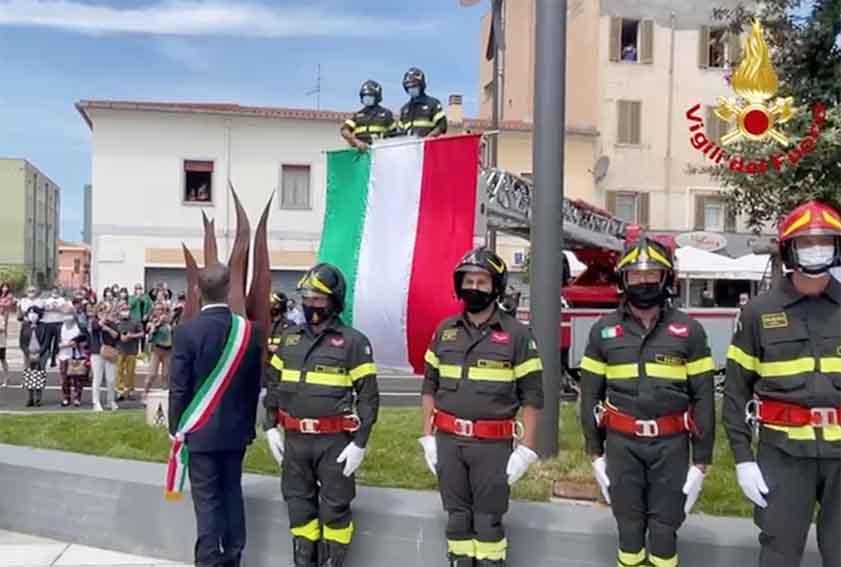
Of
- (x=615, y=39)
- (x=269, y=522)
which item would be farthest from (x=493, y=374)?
(x=615, y=39)

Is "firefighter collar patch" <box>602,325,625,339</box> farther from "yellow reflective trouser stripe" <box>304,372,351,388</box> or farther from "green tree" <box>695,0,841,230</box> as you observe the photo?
"green tree" <box>695,0,841,230</box>

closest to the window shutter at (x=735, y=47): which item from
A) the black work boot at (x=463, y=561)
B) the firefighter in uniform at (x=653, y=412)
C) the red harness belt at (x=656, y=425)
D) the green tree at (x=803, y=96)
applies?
the green tree at (x=803, y=96)

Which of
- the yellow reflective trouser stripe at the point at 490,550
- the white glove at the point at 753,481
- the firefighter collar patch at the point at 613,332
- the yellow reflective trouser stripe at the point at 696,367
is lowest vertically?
the yellow reflective trouser stripe at the point at 490,550

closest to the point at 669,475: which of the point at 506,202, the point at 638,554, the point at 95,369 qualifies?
the point at 638,554

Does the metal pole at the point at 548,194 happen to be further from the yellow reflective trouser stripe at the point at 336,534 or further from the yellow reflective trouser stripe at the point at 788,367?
the yellow reflective trouser stripe at the point at 788,367

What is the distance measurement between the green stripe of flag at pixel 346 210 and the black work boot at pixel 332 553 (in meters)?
2.85

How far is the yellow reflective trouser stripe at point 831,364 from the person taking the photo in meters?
4.09

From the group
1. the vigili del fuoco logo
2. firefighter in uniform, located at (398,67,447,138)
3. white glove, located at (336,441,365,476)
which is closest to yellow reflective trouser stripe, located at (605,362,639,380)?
white glove, located at (336,441,365,476)

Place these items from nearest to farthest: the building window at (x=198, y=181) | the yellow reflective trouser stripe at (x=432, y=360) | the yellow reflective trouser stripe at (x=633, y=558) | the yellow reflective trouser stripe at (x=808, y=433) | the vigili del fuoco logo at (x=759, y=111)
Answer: the yellow reflective trouser stripe at (x=808, y=433)
the yellow reflective trouser stripe at (x=633, y=558)
the yellow reflective trouser stripe at (x=432, y=360)
the vigili del fuoco logo at (x=759, y=111)
the building window at (x=198, y=181)

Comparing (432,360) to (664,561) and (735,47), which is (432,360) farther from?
(735,47)

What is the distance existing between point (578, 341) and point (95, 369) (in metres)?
6.62

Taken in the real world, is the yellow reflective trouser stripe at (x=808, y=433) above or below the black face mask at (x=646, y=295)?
below

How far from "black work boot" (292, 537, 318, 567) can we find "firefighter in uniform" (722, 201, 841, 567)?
94.3 inches

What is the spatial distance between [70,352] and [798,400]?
1143 cm
